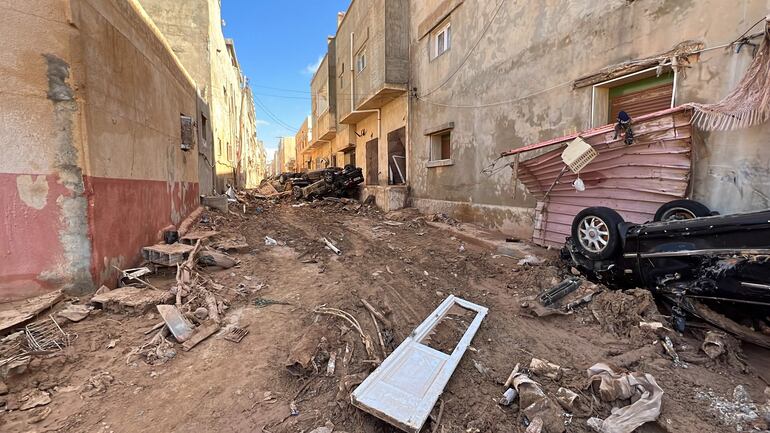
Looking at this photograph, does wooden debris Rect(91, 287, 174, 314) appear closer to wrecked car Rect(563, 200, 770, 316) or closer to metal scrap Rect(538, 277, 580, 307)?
metal scrap Rect(538, 277, 580, 307)

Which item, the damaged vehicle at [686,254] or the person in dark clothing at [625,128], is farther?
the person in dark clothing at [625,128]

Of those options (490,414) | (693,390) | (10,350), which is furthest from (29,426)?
(693,390)

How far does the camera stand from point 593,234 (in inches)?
163

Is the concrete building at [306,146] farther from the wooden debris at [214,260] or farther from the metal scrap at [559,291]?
the metal scrap at [559,291]

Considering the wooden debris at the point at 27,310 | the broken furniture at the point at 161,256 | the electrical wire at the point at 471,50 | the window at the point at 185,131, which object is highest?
the electrical wire at the point at 471,50

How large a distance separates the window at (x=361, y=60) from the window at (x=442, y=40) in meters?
4.29

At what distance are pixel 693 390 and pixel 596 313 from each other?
1102 millimetres

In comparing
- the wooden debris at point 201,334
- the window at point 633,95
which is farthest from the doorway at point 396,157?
the wooden debris at point 201,334

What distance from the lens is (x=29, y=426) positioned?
224 cm

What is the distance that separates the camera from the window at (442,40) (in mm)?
9742

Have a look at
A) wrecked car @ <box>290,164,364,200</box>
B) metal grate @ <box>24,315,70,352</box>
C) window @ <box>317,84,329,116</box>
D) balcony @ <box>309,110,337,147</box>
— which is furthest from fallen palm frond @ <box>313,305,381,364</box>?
window @ <box>317,84,329,116</box>

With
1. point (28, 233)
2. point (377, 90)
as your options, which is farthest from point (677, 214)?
point (377, 90)

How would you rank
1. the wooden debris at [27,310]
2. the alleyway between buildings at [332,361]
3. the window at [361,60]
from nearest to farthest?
the alleyway between buildings at [332,361]
the wooden debris at [27,310]
the window at [361,60]

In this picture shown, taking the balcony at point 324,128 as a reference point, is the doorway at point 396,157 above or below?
below
